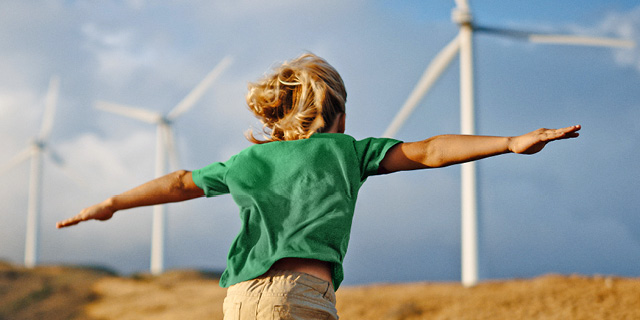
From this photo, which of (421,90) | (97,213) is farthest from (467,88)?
(97,213)

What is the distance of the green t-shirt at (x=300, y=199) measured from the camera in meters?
2.75

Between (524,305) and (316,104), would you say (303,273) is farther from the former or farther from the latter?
(524,305)

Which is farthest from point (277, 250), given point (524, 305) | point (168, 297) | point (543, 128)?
point (168, 297)

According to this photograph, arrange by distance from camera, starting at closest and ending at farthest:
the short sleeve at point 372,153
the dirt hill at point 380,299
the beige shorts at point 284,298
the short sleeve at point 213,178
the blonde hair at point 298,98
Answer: the beige shorts at point 284,298
the short sleeve at point 372,153
the blonde hair at point 298,98
the short sleeve at point 213,178
the dirt hill at point 380,299

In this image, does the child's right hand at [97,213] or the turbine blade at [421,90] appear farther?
the turbine blade at [421,90]

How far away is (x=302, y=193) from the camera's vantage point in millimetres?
2795

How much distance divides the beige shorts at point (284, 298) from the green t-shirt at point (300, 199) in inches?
2.4

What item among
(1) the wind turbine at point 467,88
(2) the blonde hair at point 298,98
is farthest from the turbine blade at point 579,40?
(2) the blonde hair at point 298,98

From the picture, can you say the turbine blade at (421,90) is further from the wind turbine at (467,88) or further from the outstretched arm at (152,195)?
the outstretched arm at (152,195)

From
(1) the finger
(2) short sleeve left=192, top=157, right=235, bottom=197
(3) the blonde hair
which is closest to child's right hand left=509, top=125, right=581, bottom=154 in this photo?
(3) the blonde hair

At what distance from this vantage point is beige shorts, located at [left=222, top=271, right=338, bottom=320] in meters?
2.66

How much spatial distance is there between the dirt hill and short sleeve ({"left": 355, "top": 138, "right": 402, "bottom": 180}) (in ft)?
28.1

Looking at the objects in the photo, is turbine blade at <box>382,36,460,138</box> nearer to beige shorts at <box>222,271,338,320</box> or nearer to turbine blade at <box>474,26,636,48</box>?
turbine blade at <box>474,26,636,48</box>

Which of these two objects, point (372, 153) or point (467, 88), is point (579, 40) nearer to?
point (467, 88)
